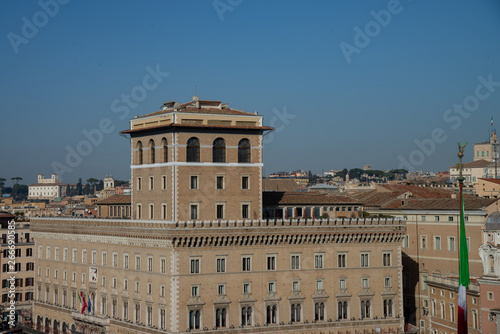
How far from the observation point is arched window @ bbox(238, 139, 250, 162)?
72625 millimetres

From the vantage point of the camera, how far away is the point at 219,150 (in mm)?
71688

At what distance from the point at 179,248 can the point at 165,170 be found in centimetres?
823

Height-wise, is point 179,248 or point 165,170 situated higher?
point 165,170

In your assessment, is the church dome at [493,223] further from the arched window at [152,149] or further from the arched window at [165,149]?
the arched window at [152,149]

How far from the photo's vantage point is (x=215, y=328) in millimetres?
66062

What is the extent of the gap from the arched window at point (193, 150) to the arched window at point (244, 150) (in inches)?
150

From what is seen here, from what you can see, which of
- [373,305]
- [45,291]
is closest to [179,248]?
[373,305]

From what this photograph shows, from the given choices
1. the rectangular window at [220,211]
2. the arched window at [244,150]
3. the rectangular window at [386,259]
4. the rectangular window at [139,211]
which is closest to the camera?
the rectangular window at [220,211]

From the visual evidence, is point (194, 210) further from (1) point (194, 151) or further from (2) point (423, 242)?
(2) point (423, 242)

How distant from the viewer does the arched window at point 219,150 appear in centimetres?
7150

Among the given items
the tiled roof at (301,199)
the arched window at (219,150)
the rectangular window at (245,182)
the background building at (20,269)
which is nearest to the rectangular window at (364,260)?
the tiled roof at (301,199)

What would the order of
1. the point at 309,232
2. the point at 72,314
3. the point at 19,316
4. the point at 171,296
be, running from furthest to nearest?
the point at 19,316 → the point at 72,314 → the point at 309,232 → the point at 171,296

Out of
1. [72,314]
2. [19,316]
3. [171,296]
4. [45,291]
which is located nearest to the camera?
[171,296]

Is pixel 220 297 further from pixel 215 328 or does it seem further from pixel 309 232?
pixel 309 232
